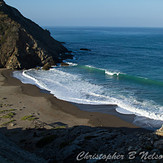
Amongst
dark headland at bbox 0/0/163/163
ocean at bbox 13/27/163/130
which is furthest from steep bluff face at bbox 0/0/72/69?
dark headland at bbox 0/0/163/163

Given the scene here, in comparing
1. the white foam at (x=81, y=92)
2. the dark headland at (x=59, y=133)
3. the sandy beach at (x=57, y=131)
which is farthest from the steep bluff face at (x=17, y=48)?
the sandy beach at (x=57, y=131)

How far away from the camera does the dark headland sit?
12.5 m

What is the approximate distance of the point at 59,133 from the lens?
58.7 ft

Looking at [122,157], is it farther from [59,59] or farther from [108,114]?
[59,59]

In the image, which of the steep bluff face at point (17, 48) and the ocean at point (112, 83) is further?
the steep bluff face at point (17, 48)

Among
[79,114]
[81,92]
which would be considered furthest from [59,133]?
[81,92]

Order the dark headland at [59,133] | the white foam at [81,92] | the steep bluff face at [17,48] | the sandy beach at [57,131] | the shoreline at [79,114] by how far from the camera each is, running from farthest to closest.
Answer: the steep bluff face at [17,48], the white foam at [81,92], the shoreline at [79,114], the sandy beach at [57,131], the dark headland at [59,133]

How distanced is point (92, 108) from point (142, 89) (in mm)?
11835

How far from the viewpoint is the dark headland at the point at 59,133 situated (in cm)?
1247

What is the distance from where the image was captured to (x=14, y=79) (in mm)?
40469

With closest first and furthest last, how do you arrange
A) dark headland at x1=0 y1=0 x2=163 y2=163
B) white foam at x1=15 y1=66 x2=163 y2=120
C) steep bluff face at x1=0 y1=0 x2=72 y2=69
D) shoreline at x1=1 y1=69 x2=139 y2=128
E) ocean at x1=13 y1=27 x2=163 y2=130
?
dark headland at x1=0 y1=0 x2=163 y2=163
shoreline at x1=1 y1=69 x2=139 y2=128
white foam at x1=15 y1=66 x2=163 y2=120
ocean at x1=13 y1=27 x2=163 y2=130
steep bluff face at x1=0 y1=0 x2=72 y2=69

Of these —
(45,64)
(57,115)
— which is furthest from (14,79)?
(57,115)

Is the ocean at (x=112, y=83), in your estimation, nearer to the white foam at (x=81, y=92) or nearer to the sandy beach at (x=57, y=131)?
the white foam at (x=81, y=92)

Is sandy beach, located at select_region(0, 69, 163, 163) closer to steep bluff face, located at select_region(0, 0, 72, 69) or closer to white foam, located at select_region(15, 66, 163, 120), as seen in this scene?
white foam, located at select_region(15, 66, 163, 120)
